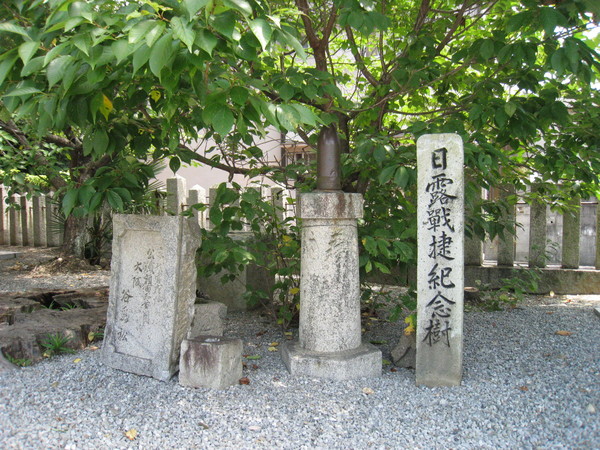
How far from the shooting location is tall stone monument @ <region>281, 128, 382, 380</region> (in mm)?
3398

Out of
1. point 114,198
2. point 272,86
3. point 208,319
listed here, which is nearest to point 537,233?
point 208,319

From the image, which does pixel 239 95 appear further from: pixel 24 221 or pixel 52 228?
pixel 24 221

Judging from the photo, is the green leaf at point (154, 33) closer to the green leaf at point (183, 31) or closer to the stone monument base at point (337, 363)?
the green leaf at point (183, 31)

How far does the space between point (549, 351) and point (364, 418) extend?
6.22ft

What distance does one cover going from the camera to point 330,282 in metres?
3.47

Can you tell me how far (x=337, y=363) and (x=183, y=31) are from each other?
239 cm

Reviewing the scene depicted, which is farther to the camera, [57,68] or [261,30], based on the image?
[57,68]

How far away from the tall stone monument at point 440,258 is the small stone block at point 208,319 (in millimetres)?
1582

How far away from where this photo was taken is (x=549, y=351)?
3883mm

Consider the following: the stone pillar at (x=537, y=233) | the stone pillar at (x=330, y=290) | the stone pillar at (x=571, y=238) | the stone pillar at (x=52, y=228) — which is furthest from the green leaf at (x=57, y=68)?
the stone pillar at (x=52, y=228)

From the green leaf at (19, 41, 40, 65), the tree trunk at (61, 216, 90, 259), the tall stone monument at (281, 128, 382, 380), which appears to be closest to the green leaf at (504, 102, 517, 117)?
the tall stone monument at (281, 128, 382, 380)

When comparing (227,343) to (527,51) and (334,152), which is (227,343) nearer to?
(334,152)

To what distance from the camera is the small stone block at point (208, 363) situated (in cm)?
319

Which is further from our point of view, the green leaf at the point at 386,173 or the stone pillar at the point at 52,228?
the stone pillar at the point at 52,228
